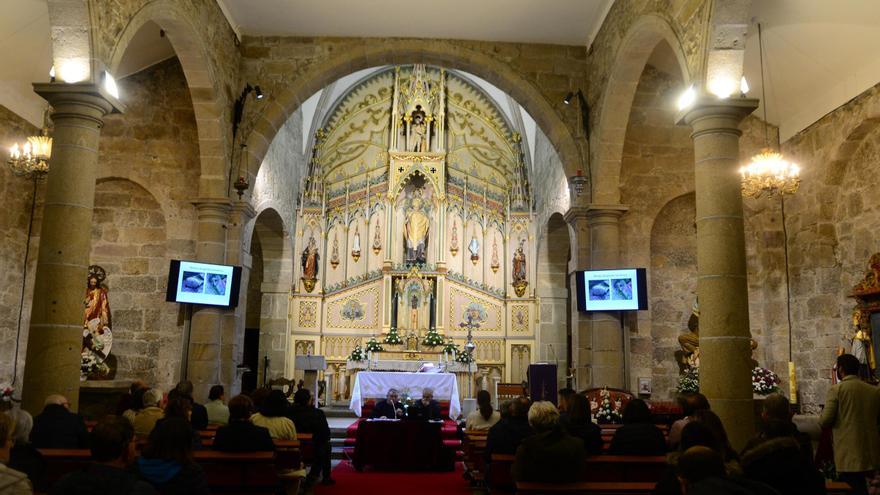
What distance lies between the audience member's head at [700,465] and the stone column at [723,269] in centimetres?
421

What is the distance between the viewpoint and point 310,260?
60.1ft

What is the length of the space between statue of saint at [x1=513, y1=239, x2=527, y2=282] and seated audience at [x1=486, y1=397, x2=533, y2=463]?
39.0 ft

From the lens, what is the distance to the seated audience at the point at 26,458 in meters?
4.43

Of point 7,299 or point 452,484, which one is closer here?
point 452,484

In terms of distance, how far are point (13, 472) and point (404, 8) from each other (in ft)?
32.5

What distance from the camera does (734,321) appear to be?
724 cm

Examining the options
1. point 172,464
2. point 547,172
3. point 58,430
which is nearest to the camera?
point 172,464

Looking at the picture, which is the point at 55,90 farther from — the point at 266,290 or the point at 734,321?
the point at 266,290

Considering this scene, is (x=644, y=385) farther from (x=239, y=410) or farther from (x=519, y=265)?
(x=239, y=410)

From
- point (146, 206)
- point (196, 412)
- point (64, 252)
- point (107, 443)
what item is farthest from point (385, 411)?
point (107, 443)

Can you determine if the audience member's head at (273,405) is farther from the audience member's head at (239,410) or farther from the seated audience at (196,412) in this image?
the audience member's head at (239,410)

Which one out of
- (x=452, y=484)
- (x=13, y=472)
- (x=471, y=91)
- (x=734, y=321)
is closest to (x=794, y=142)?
(x=734, y=321)

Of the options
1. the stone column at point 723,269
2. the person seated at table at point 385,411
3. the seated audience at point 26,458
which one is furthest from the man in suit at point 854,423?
the person seated at table at point 385,411

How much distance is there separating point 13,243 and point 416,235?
9.14 meters
